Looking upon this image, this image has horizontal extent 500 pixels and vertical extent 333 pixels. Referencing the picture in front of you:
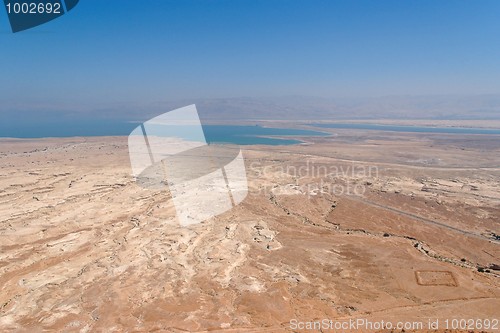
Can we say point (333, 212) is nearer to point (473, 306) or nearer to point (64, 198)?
point (473, 306)

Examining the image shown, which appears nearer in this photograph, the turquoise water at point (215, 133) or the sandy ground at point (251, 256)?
the sandy ground at point (251, 256)

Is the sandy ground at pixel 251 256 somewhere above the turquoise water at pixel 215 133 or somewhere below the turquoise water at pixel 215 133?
below

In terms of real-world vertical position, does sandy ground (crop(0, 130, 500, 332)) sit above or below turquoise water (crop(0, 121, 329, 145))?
below

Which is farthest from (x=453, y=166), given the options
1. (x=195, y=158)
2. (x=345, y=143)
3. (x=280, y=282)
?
(x=280, y=282)

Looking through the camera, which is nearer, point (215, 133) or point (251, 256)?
point (251, 256)

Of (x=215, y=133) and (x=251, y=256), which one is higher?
(x=215, y=133)

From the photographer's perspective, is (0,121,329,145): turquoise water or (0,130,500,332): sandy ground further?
(0,121,329,145): turquoise water

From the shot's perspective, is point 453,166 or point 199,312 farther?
point 453,166

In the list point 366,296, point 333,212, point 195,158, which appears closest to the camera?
point 366,296
